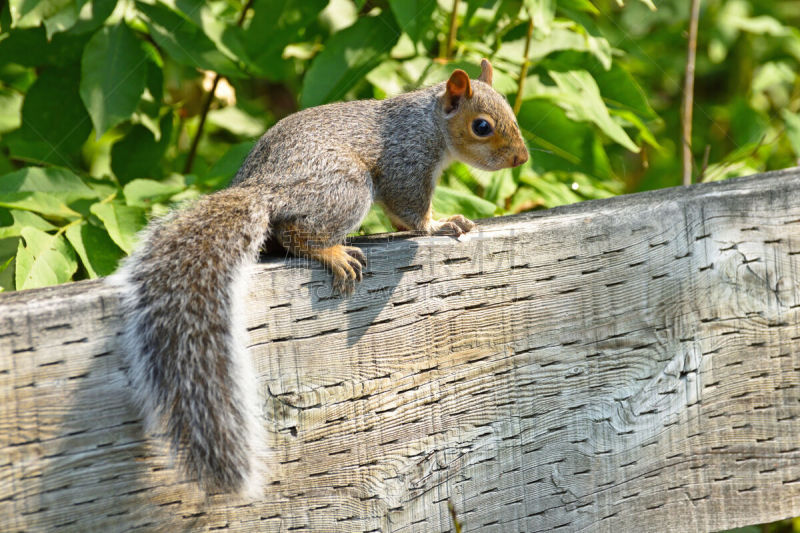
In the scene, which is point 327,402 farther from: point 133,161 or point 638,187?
point 638,187

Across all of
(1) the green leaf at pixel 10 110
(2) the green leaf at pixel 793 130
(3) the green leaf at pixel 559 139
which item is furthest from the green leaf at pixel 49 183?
(2) the green leaf at pixel 793 130

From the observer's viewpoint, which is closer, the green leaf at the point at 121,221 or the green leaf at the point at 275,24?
the green leaf at the point at 121,221

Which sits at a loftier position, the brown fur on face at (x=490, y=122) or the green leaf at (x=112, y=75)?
the green leaf at (x=112, y=75)

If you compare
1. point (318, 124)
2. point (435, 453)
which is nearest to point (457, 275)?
point (435, 453)

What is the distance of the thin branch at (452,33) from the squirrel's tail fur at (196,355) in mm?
863

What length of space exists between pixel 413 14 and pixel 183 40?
437 millimetres

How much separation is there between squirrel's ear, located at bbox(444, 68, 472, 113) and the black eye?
5 cm

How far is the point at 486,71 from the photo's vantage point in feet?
5.26

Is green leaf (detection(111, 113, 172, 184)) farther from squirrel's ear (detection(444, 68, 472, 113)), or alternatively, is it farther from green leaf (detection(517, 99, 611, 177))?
green leaf (detection(517, 99, 611, 177))

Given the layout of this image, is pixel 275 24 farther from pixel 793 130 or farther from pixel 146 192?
pixel 793 130

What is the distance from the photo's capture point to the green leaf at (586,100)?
150 cm

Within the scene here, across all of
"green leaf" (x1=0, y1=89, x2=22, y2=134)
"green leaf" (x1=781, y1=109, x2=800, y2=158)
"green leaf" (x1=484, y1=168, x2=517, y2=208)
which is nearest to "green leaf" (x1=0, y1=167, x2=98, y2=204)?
"green leaf" (x1=0, y1=89, x2=22, y2=134)

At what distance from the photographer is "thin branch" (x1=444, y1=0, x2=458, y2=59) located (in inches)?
64.1

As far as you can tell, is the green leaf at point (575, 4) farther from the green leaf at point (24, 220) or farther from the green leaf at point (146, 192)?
the green leaf at point (24, 220)
